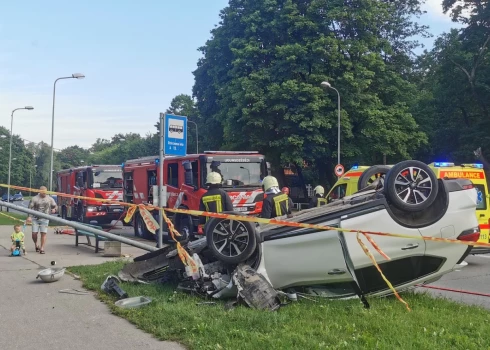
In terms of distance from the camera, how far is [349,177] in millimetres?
13984

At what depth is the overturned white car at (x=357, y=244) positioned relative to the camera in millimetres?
6324

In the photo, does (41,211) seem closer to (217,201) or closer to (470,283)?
(217,201)

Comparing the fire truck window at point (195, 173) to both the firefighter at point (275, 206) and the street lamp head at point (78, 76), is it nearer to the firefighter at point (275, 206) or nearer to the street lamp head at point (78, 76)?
the firefighter at point (275, 206)

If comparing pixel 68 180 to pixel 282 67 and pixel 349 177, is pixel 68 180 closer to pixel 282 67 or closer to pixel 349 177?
pixel 282 67

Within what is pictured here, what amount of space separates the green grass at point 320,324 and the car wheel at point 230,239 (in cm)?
60

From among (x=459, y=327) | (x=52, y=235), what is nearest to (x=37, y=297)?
(x=459, y=327)

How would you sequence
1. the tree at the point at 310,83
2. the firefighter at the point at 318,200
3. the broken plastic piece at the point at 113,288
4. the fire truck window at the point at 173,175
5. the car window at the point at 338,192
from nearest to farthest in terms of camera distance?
the broken plastic piece at the point at 113,288
the car window at the point at 338,192
the firefighter at the point at 318,200
the fire truck window at the point at 173,175
the tree at the point at 310,83

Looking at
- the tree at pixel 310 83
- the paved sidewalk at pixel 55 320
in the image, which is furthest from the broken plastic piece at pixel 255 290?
the tree at pixel 310 83

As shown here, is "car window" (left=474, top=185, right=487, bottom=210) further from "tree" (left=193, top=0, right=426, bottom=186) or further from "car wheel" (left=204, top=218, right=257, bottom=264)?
"tree" (left=193, top=0, right=426, bottom=186)

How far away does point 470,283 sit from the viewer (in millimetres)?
9633

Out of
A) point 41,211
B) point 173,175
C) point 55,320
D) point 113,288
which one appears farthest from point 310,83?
point 55,320

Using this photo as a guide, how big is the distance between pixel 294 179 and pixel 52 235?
22134mm

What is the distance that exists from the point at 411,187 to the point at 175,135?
5.22 metres

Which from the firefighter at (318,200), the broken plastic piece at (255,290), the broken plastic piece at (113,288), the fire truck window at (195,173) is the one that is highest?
the fire truck window at (195,173)
